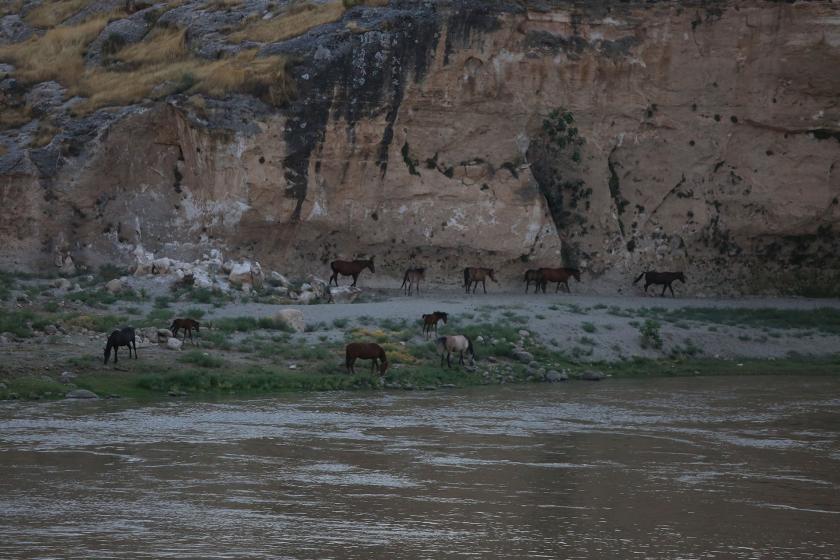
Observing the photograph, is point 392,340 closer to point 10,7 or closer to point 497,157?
point 497,157

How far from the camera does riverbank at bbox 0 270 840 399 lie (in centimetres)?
2183

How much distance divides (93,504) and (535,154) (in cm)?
2489

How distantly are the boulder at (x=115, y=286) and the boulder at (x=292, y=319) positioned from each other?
16.5 feet

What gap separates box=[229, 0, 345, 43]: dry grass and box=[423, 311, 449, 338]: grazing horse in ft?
41.3

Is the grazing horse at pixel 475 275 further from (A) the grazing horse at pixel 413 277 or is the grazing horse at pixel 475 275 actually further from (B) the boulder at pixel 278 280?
(B) the boulder at pixel 278 280

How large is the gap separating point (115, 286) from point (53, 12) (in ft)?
72.8

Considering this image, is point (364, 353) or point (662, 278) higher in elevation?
point (662, 278)

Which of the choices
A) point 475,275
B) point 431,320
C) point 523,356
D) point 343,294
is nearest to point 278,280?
point 343,294

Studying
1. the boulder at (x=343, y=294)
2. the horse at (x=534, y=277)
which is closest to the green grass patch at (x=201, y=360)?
the boulder at (x=343, y=294)

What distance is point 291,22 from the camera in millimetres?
37344

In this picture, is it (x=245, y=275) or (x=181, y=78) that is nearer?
(x=245, y=275)

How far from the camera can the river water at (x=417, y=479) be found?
11.7 metres

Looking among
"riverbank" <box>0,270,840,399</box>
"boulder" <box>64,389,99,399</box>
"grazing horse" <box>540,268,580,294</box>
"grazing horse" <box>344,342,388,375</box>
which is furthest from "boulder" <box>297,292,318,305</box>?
"boulder" <box>64,389,99,399</box>

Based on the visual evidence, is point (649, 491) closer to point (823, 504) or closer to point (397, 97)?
point (823, 504)
